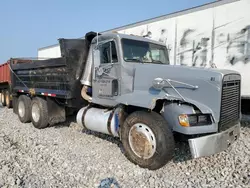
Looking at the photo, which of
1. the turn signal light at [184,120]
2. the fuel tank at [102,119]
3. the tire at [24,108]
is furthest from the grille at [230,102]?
the tire at [24,108]

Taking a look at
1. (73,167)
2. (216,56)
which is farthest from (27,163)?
(216,56)

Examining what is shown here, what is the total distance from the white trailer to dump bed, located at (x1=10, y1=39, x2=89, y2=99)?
3096mm

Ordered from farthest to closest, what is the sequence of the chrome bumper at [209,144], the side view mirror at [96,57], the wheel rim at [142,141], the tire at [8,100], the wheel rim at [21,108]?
the tire at [8,100] < the wheel rim at [21,108] < the side view mirror at [96,57] < the wheel rim at [142,141] < the chrome bumper at [209,144]

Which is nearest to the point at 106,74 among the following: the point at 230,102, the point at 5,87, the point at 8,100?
the point at 230,102

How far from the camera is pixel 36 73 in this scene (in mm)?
6766

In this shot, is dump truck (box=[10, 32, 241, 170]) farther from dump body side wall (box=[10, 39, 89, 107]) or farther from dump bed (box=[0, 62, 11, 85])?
dump bed (box=[0, 62, 11, 85])

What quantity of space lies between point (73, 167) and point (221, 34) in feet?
16.7

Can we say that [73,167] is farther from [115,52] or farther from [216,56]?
[216,56]

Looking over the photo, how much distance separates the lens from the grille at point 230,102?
135 inches

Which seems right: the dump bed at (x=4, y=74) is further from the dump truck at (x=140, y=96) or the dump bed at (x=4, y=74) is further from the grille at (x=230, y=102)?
the grille at (x=230, y=102)

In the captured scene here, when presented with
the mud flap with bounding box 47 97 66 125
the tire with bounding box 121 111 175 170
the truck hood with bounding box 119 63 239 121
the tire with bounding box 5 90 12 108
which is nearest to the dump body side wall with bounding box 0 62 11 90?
the tire with bounding box 5 90 12 108

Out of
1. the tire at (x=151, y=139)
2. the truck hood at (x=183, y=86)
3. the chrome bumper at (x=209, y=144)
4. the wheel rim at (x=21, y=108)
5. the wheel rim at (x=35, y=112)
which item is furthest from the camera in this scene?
the wheel rim at (x=21, y=108)

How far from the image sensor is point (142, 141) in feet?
12.5

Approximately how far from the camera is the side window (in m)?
4.57
